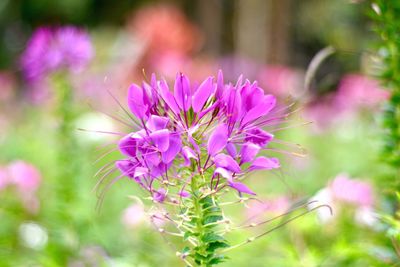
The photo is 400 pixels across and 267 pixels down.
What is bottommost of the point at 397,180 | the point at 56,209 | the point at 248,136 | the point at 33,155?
the point at 33,155

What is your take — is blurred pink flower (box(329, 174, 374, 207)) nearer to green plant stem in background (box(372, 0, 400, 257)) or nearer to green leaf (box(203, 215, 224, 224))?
green plant stem in background (box(372, 0, 400, 257))

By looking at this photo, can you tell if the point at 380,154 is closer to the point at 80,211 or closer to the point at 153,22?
the point at 80,211

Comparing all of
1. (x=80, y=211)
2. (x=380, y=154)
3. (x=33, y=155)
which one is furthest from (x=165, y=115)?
(x=33, y=155)

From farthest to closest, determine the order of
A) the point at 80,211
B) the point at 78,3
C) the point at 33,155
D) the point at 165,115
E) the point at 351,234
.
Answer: the point at 78,3 < the point at 33,155 < the point at 80,211 < the point at 351,234 < the point at 165,115

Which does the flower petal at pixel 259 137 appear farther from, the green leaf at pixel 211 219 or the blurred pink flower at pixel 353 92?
the blurred pink flower at pixel 353 92

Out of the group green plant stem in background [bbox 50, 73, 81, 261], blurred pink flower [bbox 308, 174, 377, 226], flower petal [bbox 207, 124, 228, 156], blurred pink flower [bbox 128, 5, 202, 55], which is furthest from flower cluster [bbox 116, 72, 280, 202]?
blurred pink flower [bbox 128, 5, 202, 55]

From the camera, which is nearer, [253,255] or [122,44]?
[253,255]

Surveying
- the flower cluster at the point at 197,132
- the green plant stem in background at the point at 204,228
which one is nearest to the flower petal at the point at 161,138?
the flower cluster at the point at 197,132
